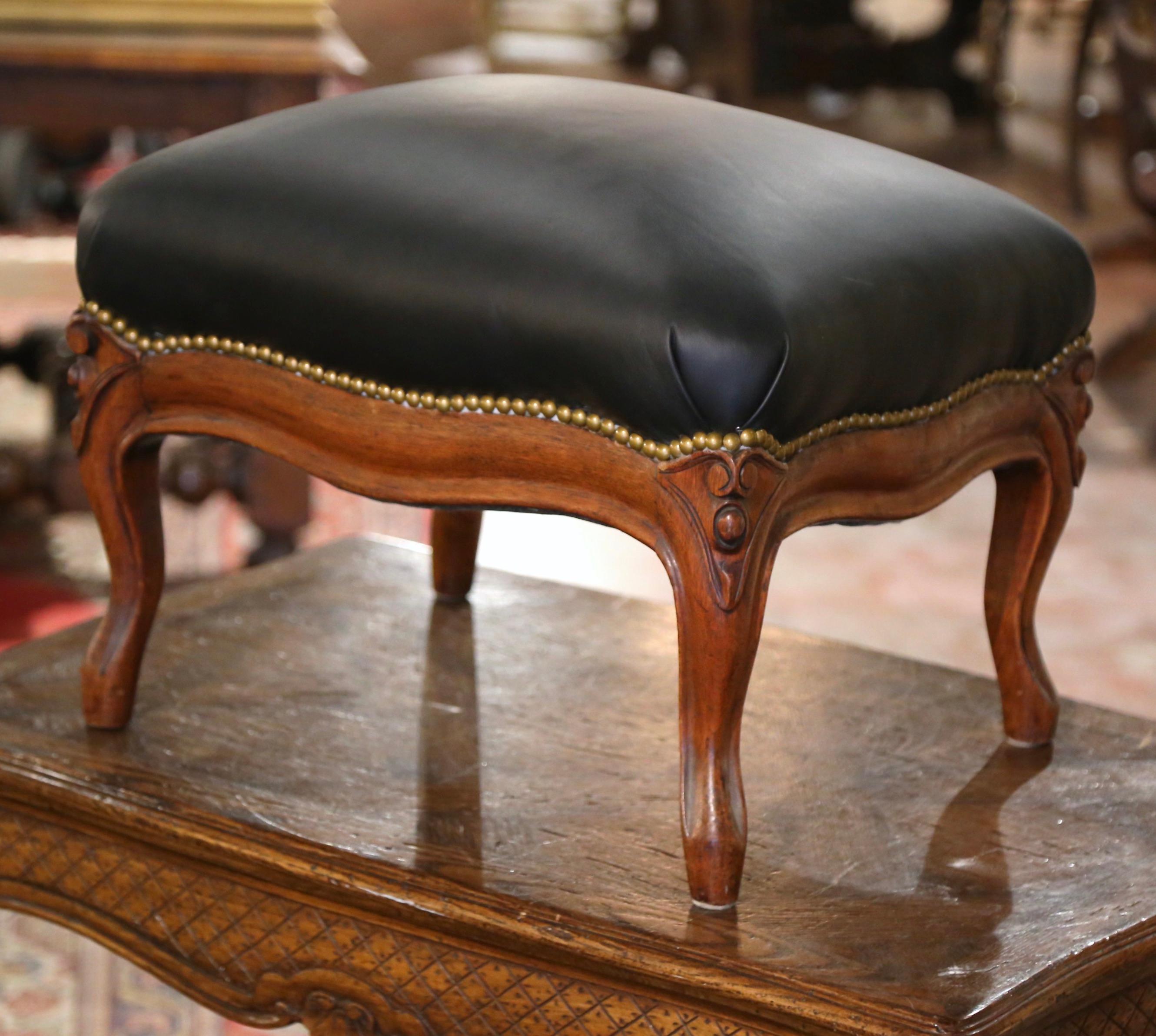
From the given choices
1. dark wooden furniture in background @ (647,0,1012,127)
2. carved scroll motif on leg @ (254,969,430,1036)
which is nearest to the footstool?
carved scroll motif on leg @ (254,969,430,1036)

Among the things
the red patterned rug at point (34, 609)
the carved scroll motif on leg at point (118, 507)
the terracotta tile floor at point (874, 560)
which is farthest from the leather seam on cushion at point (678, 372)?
the red patterned rug at point (34, 609)

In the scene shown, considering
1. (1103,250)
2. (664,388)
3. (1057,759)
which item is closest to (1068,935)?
(1057,759)

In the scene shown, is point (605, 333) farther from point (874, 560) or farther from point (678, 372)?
point (874, 560)

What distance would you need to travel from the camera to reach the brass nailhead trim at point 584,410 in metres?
0.81

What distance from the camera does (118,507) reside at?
1069mm

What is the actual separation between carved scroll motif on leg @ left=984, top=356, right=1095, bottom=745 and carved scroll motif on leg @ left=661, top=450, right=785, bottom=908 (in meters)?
0.33

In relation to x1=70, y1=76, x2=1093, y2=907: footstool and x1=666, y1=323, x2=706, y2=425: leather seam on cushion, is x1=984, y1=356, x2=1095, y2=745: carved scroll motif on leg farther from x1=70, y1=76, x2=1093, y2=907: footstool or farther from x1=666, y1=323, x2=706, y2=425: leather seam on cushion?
x1=666, y1=323, x2=706, y2=425: leather seam on cushion

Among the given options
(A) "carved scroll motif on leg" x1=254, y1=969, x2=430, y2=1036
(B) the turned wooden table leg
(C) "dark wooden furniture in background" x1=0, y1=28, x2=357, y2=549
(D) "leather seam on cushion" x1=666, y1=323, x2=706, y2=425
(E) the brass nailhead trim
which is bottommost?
(A) "carved scroll motif on leg" x1=254, y1=969, x2=430, y2=1036

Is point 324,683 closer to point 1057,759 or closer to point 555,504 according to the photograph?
point 555,504

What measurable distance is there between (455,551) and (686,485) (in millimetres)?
618

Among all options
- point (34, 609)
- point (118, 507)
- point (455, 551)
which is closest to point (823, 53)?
point (34, 609)

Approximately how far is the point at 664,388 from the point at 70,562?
68.1 inches

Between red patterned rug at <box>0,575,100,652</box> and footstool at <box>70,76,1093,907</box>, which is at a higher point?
footstool at <box>70,76,1093,907</box>

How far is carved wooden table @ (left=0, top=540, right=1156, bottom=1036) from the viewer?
86 cm
